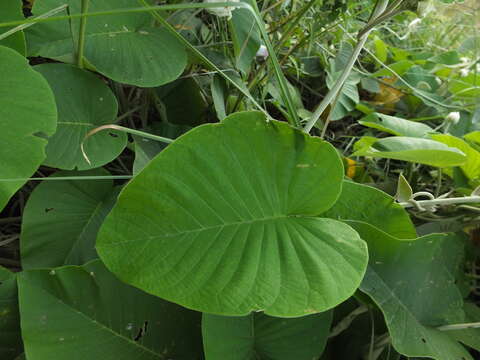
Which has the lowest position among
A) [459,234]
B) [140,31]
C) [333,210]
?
[459,234]

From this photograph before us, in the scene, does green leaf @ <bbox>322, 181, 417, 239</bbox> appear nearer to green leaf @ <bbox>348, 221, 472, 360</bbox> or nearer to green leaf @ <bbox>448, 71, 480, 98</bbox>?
green leaf @ <bbox>348, 221, 472, 360</bbox>

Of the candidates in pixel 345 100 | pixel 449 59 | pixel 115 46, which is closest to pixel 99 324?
pixel 115 46

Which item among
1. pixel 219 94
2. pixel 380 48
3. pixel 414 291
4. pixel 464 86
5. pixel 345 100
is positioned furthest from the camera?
pixel 380 48

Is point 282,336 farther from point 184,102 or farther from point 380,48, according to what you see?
point 380,48

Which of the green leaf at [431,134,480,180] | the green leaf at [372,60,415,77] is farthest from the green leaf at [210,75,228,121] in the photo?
the green leaf at [372,60,415,77]

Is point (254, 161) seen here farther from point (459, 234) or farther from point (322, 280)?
point (459, 234)

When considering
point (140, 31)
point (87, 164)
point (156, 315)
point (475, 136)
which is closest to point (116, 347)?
point (156, 315)
